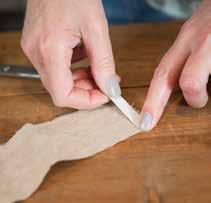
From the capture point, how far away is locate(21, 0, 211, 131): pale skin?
0.70 meters

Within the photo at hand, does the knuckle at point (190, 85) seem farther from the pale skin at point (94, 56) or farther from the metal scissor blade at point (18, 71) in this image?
the metal scissor blade at point (18, 71)

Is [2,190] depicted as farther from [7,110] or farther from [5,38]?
[5,38]

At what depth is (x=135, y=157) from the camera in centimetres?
67

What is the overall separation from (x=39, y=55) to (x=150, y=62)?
0.76 ft

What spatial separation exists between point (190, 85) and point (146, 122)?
0.30ft

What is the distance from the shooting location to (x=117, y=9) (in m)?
1.03

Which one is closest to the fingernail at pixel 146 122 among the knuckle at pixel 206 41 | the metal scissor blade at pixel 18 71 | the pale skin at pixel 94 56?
the pale skin at pixel 94 56

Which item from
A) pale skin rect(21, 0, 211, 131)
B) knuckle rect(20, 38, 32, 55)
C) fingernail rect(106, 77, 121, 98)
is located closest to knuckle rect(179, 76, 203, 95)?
pale skin rect(21, 0, 211, 131)

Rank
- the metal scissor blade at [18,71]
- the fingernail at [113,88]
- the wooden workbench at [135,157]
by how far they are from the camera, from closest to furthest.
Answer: the wooden workbench at [135,157] < the fingernail at [113,88] < the metal scissor blade at [18,71]

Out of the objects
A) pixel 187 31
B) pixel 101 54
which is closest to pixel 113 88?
pixel 101 54

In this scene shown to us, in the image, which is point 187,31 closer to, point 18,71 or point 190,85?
point 190,85

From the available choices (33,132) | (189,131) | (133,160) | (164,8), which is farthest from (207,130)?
(164,8)

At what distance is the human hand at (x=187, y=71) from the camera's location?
69 centimetres

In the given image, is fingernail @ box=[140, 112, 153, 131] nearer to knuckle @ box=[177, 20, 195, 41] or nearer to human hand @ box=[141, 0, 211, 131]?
human hand @ box=[141, 0, 211, 131]
